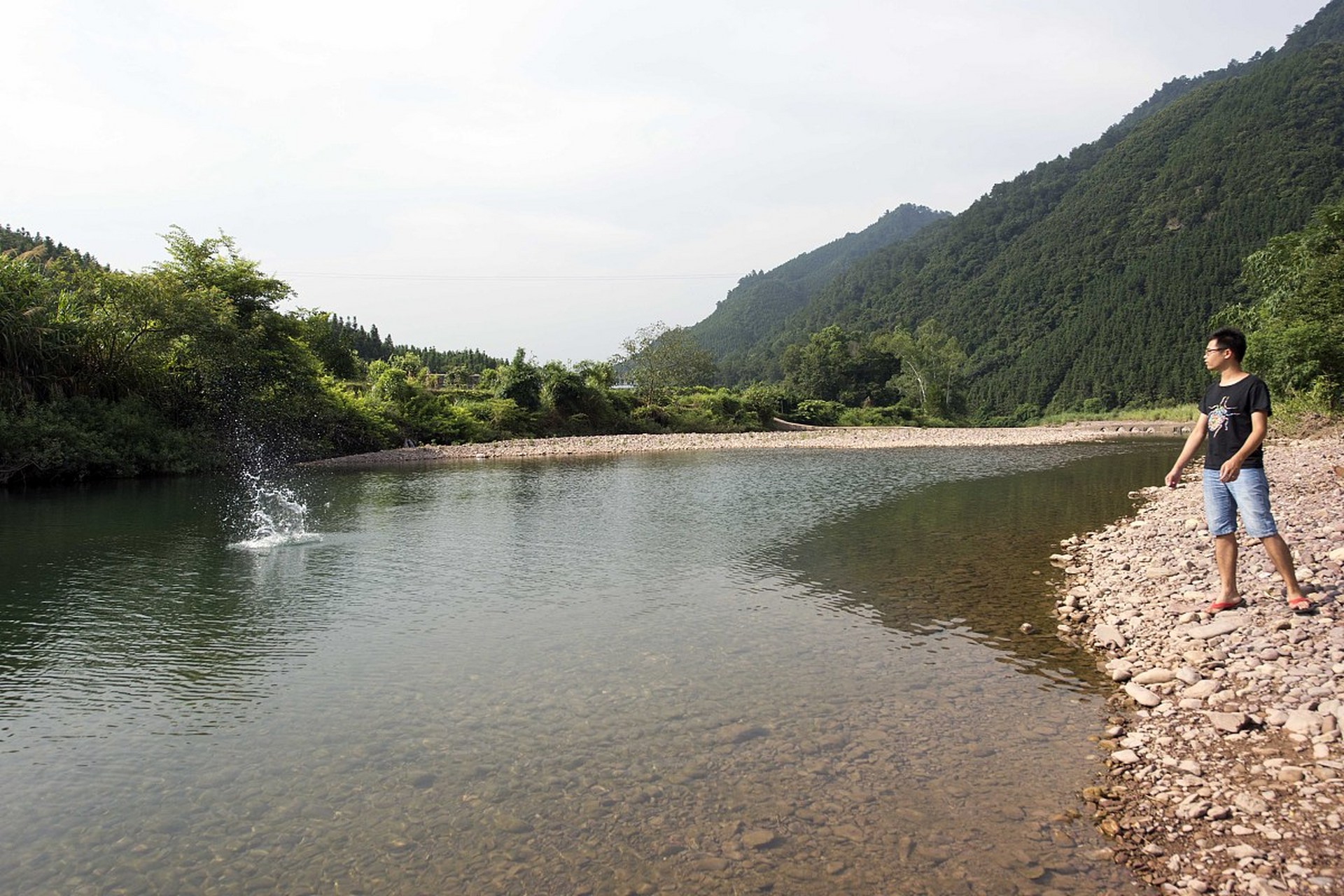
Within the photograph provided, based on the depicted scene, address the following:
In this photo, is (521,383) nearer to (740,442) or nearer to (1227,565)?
(740,442)

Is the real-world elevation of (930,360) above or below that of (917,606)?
above

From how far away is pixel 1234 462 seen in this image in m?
6.62

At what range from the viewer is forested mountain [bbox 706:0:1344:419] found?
303ft

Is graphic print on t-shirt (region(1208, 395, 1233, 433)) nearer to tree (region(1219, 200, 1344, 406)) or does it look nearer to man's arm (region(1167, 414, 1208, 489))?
man's arm (region(1167, 414, 1208, 489))

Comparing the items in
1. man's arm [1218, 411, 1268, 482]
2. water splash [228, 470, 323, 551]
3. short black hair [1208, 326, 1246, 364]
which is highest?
short black hair [1208, 326, 1246, 364]

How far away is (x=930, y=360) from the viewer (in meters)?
81.6

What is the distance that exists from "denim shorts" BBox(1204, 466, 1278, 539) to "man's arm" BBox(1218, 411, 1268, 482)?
104mm

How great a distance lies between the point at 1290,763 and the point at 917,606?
194 inches

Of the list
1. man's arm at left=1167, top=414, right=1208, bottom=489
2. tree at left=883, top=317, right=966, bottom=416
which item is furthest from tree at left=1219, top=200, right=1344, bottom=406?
tree at left=883, top=317, right=966, bottom=416

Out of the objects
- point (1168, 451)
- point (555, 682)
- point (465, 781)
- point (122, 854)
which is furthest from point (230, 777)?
point (1168, 451)

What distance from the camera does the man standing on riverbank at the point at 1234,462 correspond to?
21.6ft

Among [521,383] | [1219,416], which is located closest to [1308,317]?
[1219,416]

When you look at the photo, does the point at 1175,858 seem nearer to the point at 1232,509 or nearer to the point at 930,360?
the point at 1232,509

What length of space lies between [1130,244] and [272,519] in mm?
123733
